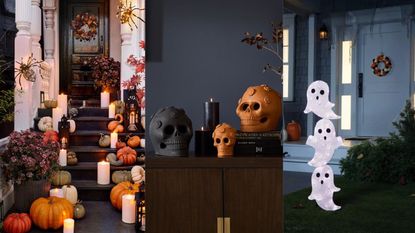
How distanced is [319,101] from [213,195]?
56 centimetres

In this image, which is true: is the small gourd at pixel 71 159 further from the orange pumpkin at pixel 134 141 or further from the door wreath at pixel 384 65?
the door wreath at pixel 384 65

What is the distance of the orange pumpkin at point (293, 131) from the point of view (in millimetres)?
1959

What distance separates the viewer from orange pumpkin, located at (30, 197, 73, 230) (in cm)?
359

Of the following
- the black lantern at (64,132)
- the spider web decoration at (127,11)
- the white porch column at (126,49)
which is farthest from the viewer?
the white porch column at (126,49)

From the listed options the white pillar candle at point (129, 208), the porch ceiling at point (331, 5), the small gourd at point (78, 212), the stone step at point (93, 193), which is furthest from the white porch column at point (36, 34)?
the porch ceiling at point (331, 5)

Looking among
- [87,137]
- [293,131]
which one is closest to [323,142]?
[293,131]

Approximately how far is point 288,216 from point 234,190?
328 mm

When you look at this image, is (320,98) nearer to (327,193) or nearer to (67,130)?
(327,193)

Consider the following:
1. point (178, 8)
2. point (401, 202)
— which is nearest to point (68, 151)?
point (178, 8)

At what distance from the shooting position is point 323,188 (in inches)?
76.3

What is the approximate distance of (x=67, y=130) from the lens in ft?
15.8

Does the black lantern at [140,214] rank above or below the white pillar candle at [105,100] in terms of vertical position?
below

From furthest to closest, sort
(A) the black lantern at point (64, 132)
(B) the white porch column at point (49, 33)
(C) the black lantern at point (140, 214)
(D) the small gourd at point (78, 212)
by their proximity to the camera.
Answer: (B) the white porch column at point (49, 33)
(A) the black lantern at point (64, 132)
(D) the small gourd at point (78, 212)
(C) the black lantern at point (140, 214)

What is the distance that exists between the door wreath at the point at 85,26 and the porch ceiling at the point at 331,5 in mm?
5515
